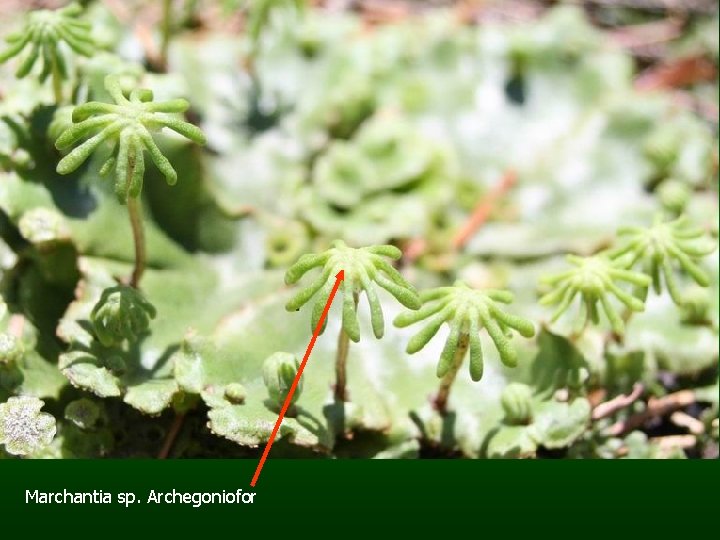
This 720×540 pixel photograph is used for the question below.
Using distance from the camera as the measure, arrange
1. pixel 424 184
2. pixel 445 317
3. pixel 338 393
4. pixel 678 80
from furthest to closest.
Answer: pixel 678 80 → pixel 424 184 → pixel 338 393 → pixel 445 317

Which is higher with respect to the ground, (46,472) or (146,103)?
(146,103)

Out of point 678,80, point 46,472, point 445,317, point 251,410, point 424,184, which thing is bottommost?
point 46,472

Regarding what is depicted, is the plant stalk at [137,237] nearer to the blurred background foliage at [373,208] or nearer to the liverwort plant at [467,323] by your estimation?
the blurred background foliage at [373,208]

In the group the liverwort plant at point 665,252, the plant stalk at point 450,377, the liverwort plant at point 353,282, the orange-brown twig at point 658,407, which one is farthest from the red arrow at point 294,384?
the orange-brown twig at point 658,407

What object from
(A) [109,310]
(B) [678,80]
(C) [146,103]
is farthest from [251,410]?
(B) [678,80]

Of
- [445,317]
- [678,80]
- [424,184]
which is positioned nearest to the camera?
[445,317]

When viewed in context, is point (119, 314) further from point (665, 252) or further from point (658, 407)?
point (658, 407)

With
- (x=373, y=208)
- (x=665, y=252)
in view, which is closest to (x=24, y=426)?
(x=373, y=208)

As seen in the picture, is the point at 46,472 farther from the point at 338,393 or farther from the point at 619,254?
the point at 619,254
